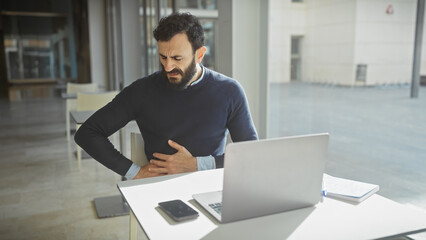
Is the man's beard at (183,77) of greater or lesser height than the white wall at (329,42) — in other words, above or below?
below

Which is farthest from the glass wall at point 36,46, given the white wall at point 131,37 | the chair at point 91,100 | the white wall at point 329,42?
the white wall at point 329,42

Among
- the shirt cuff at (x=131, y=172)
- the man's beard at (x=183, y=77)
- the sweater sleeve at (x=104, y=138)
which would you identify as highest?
the man's beard at (x=183, y=77)

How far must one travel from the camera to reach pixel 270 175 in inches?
45.0

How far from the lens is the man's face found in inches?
69.1

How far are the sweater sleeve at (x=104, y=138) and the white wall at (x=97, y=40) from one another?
9.17m

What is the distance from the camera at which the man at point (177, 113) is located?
1759mm

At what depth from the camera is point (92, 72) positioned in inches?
427

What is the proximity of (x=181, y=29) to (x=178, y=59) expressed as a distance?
136 millimetres

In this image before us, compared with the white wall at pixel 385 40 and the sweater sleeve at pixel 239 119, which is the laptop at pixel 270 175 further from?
the white wall at pixel 385 40

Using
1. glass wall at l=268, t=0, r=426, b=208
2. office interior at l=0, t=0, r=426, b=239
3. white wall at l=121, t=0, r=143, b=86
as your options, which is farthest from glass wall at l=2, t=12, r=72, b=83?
glass wall at l=268, t=0, r=426, b=208

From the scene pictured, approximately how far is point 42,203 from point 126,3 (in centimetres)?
583

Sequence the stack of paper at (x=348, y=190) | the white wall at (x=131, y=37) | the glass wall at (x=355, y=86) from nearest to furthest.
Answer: the stack of paper at (x=348, y=190) < the glass wall at (x=355, y=86) < the white wall at (x=131, y=37)

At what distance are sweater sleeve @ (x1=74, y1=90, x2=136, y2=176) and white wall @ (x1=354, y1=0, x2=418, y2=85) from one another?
157 cm

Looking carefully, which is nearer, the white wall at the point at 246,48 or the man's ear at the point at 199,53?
the man's ear at the point at 199,53
